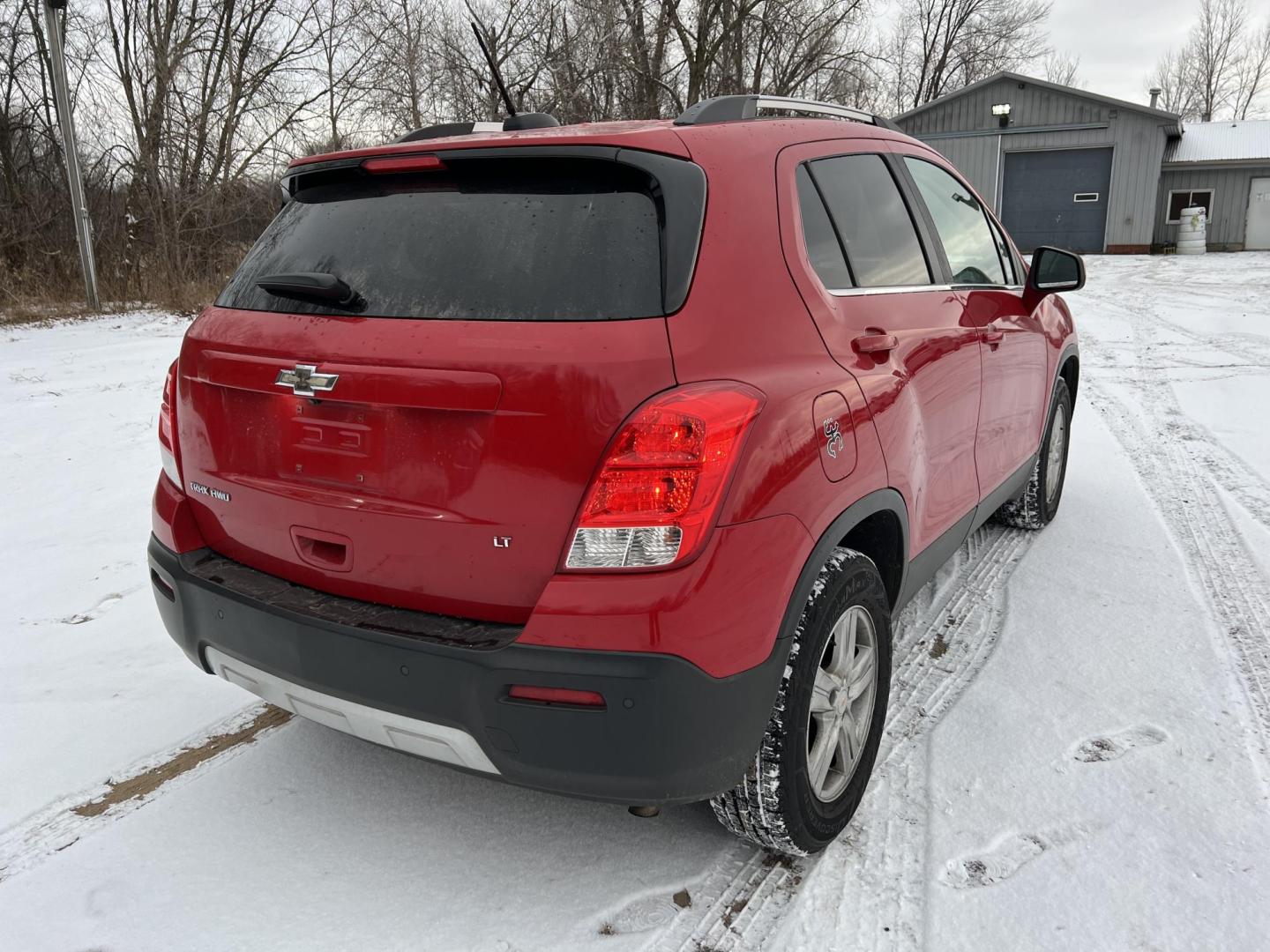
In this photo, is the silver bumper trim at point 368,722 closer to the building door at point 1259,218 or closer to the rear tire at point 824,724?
A: the rear tire at point 824,724

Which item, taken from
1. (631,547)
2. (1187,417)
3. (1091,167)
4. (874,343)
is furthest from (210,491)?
(1091,167)

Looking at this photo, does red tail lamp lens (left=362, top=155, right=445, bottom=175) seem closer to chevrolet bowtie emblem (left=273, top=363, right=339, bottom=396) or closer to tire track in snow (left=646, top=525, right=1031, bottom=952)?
chevrolet bowtie emblem (left=273, top=363, right=339, bottom=396)

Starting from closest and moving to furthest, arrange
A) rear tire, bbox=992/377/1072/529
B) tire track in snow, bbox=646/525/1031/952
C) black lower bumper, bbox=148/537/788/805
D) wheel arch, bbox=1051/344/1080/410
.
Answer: black lower bumper, bbox=148/537/788/805 → tire track in snow, bbox=646/525/1031/952 → rear tire, bbox=992/377/1072/529 → wheel arch, bbox=1051/344/1080/410

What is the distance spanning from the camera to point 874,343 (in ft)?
8.10

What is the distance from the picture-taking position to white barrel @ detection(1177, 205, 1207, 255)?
2761 cm

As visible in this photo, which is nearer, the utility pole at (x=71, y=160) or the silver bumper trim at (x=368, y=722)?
the silver bumper trim at (x=368, y=722)

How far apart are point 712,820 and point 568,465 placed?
1218mm

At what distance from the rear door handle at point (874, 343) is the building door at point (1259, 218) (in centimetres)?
3300

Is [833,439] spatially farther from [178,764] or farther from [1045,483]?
[1045,483]

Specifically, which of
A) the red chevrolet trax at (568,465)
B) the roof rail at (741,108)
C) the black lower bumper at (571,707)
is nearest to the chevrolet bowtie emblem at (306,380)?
the red chevrolet trax at (568,465)

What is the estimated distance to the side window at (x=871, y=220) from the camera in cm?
261

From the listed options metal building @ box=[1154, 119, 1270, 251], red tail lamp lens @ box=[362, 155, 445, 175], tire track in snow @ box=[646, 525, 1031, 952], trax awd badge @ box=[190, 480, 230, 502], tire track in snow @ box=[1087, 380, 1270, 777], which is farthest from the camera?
metal building @ box=[1154, 119, 1270, 251]

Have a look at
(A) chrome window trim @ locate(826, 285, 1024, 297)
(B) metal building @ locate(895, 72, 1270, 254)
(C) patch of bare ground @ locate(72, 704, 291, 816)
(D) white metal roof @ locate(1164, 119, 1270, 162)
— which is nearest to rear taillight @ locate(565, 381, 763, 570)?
(A) chrome window trim @ locate(826, 285, 1024, 297)

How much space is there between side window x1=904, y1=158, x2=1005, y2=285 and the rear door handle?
877mm
